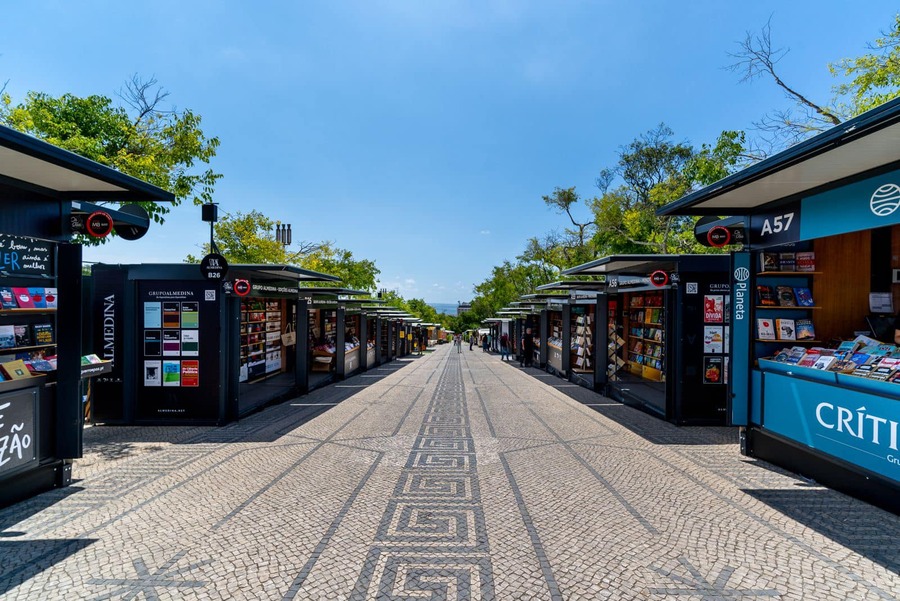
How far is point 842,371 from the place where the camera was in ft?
15.9

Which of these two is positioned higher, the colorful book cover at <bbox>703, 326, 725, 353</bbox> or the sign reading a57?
the sign reading a57

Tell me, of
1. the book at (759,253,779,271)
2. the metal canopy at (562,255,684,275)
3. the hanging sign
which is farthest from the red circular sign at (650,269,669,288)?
the hanging sign

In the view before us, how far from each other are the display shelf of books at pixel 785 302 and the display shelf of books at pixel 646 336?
15.4 feet

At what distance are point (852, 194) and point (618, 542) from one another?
4.27 metres

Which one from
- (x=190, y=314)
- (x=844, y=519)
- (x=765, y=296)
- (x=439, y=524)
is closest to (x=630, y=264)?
(x=765, y=296)

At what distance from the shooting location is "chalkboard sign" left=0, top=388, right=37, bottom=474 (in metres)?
4.33

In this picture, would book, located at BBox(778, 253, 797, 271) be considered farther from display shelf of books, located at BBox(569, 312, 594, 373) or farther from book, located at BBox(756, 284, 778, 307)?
display shelf of books, located at BBox(569, 312, 594, 373)

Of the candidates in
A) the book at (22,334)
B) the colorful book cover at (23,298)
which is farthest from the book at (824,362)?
the book at (22,334)

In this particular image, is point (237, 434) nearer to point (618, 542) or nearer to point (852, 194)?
point (618, 542)

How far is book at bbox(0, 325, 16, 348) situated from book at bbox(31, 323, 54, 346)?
0.67ft

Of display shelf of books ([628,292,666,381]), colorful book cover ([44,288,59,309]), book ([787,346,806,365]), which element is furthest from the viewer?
display shelf of books ([628,292,666,381])

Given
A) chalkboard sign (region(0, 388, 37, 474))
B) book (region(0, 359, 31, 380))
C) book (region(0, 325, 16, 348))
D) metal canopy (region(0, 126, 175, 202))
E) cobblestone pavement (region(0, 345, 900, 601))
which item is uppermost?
metal canopy (region(0, 126, 175, 202))

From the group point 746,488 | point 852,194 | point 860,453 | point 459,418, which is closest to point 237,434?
point 459,418

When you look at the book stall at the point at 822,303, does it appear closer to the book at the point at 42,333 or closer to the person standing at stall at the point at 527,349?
the book at the point at 42,333
